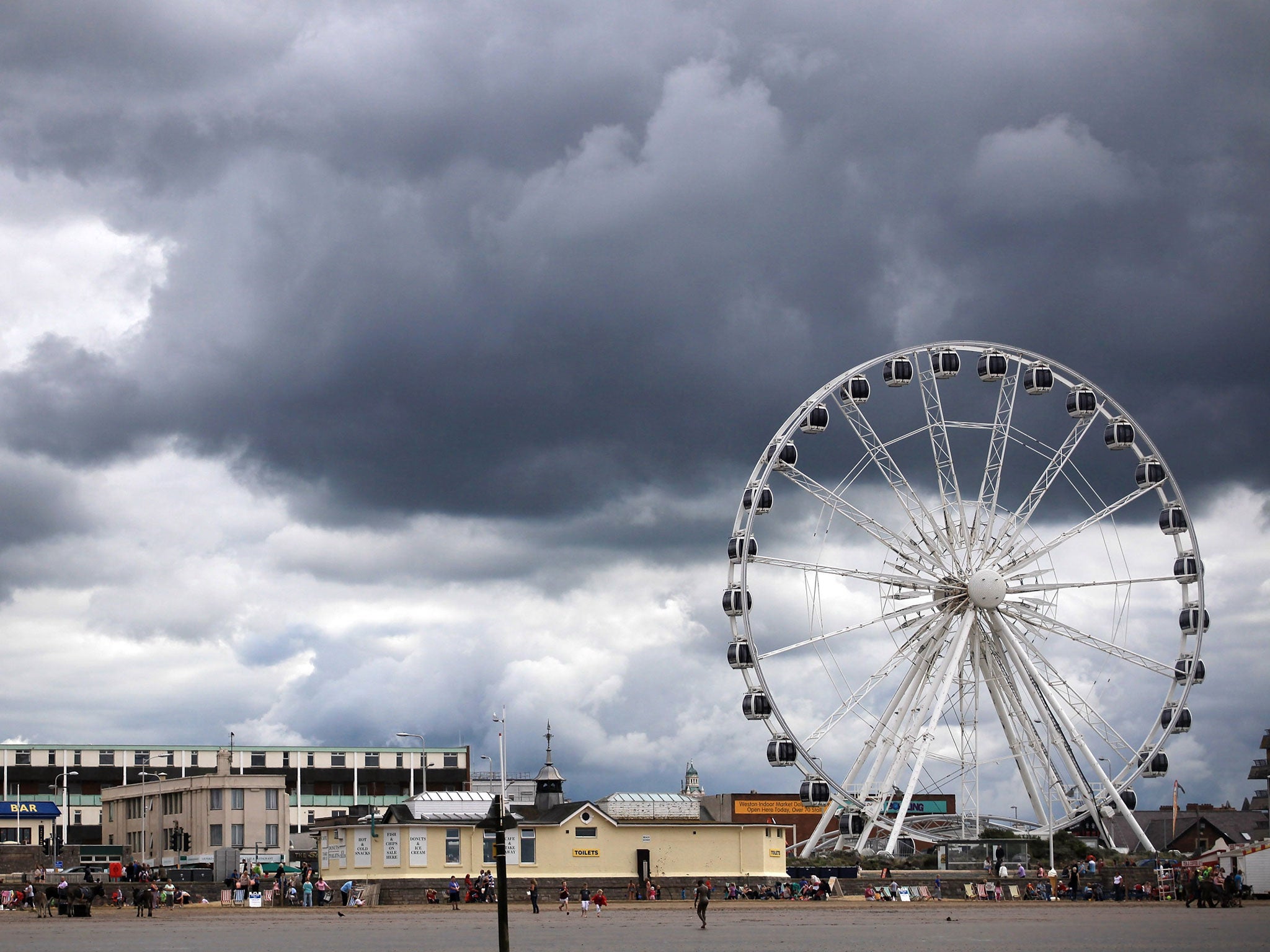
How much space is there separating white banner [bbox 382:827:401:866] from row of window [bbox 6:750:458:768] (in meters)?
73.9

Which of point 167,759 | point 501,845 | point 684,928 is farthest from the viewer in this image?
point 167,759

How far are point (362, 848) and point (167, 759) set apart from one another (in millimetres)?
74869

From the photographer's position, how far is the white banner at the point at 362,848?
7206cm

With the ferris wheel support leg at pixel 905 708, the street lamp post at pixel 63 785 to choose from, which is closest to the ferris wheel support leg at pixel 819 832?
the ferris wheel support leg at pixel 905 708

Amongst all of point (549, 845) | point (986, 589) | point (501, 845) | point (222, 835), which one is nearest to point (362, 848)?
point (549, 845)

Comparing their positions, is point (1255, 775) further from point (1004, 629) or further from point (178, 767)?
point (178, 767)

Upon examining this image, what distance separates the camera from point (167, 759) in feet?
463

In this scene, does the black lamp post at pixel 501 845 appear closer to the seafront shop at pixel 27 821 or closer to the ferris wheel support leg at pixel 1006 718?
the ferris wheel support leg at pixel 1006 718

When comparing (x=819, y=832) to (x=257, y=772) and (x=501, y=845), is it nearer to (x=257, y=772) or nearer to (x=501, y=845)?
(x=501, y=845)

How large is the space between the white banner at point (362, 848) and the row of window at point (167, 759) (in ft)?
237

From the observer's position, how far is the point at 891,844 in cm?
7781

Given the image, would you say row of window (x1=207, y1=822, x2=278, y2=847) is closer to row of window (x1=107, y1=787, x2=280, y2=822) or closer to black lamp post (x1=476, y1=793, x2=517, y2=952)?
row of window (x1=107, y1=787, x2=280, y2=822)

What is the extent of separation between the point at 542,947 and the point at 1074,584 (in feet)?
133

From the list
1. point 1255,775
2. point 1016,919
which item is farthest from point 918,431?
point 1255,775
